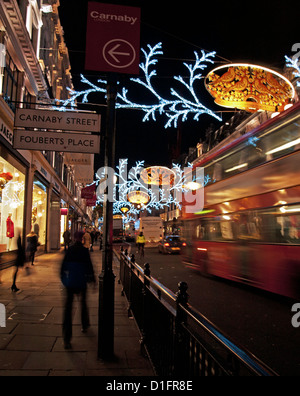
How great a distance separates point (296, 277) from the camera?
731 cm

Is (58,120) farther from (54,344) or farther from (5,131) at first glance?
(5,131)

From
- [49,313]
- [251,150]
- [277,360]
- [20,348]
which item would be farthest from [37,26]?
[277,360]

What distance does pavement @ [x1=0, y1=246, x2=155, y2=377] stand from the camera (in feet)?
12.6

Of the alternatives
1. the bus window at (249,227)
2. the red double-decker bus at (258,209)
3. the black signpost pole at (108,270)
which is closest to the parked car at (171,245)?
the red double-decker bus at (258,209)

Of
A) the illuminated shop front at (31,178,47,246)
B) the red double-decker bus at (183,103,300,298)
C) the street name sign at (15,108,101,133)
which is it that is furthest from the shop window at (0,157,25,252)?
the street name sign at (15,108,101,133)

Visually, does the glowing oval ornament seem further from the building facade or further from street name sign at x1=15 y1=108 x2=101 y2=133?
street name sign at x1=15 y1=108 x2=101 y2=133

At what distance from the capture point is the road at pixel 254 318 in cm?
462

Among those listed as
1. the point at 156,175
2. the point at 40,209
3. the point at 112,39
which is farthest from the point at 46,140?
the point at 156,175

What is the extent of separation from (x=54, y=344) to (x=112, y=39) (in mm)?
4512

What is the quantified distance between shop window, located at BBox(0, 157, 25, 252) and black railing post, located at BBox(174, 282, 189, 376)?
10584 millimetres

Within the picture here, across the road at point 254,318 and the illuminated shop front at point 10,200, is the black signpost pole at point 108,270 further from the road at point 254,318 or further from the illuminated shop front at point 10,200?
the illuminated shop front at point 10,200

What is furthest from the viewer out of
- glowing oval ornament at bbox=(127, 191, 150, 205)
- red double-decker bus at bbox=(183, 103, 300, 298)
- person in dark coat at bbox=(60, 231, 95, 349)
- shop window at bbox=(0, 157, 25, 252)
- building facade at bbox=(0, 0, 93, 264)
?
glowing oval ornament at bbox=(127, 191, 150, 205)

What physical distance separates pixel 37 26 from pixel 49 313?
50.5ft

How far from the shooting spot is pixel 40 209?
20.9 m
